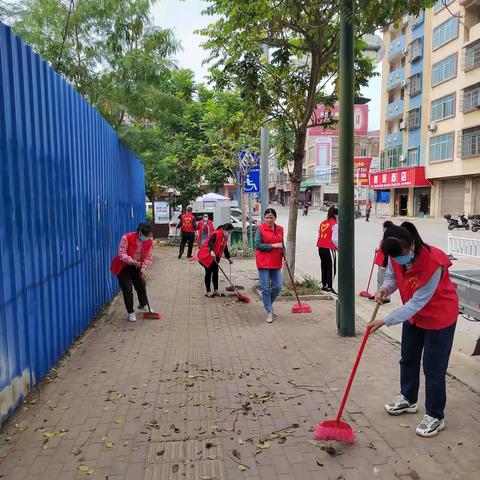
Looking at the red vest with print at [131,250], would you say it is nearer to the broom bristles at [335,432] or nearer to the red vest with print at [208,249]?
the red vest with print at [208,249]

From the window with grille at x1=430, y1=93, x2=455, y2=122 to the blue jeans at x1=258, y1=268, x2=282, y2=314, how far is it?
3275cm

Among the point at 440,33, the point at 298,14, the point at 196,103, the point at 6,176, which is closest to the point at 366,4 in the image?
the point at 298,14

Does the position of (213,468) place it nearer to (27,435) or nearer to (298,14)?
(27,435)

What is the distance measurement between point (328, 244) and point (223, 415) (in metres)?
5.85

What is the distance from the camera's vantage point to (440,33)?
36625 mm

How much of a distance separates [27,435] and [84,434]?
42 cm

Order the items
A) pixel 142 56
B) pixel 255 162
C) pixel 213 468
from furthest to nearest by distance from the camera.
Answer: pixel 255 162 < pixel 142 56 < pixel 213 468

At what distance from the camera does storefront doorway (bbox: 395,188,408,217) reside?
4416 centimetres

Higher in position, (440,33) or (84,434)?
(440,33)

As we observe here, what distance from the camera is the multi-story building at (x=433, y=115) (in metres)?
33.1

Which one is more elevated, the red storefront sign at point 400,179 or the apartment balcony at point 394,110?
the apartment balcony at point 394,110

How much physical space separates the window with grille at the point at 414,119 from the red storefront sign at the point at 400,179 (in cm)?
364

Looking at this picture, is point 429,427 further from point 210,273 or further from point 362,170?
point 362,170

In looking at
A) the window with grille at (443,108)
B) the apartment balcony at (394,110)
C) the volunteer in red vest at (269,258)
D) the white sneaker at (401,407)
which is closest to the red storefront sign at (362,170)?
the apartment balcony at (394,110)
